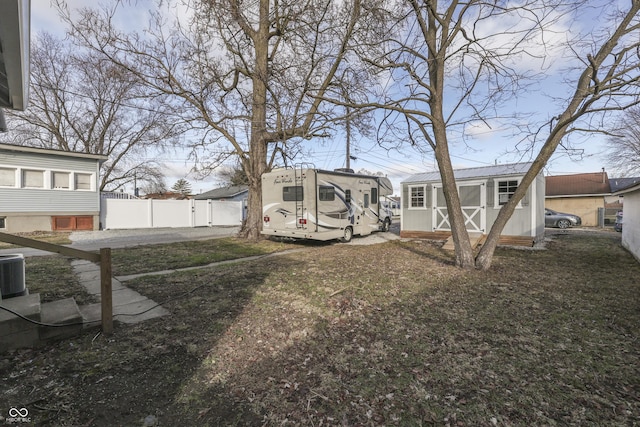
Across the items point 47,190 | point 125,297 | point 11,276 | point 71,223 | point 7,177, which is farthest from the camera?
point 71,223

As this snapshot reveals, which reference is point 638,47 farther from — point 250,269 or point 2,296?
point 2,296

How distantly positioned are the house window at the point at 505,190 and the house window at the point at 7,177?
866 inches

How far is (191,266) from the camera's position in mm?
7387

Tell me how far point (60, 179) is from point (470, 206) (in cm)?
2029

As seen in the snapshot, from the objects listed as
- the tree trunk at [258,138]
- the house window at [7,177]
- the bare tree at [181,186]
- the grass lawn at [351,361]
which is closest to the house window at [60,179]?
the house window at [7,177]

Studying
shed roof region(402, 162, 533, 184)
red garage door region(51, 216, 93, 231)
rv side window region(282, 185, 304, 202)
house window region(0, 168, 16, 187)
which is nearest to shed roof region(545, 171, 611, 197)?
shed roof region(402, 162, 533, 184)

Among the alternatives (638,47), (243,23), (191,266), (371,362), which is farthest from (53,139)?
(638,47)

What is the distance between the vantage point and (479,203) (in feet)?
39.0

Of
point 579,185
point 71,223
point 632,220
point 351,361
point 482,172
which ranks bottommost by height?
point 351,361

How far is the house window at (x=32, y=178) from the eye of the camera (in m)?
14.6

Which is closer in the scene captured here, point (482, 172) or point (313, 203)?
point (313, 203)

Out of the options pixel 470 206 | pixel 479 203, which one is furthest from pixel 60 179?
pixel 479 203

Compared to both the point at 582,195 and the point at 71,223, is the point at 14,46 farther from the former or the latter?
the point at 582,195

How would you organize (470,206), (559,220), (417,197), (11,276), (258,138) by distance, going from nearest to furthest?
(11,276) → (258,138) → (470,206) → (417,197) → (559,220)
